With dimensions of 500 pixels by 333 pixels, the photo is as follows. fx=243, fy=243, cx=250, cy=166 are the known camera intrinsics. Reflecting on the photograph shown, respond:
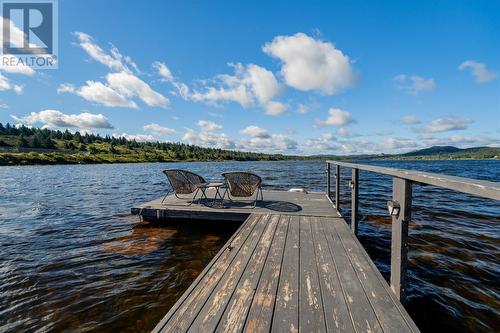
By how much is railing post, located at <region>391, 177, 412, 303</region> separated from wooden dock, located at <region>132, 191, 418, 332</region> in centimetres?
13

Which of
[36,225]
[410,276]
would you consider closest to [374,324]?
[410,276]

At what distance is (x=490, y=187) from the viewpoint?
135 cm

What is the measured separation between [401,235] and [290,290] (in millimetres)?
1330

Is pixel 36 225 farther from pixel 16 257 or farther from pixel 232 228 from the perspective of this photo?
pixel 232 228

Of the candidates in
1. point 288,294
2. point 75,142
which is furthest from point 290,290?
point 75,142

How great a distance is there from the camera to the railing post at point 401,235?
2.53 meters

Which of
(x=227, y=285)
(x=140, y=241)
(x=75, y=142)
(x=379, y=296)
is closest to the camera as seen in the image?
(x=379, y=296)

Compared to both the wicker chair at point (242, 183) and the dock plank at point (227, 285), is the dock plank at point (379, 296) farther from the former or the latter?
the wicker chair at point (242, 183)

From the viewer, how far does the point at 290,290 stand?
263 cm

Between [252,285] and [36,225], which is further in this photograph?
[36,225]

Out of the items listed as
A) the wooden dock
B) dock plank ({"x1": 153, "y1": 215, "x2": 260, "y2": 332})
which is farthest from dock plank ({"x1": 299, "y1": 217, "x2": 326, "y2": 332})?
dock plank ({"x1": 153, "y1": 215, "x2": 260, "y2": 332})

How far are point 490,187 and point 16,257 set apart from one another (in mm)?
7783

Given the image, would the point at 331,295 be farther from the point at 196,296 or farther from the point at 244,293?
the point at 196,296

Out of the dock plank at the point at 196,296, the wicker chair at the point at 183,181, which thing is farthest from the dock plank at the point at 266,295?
the wicker chair at the point at 183,181
